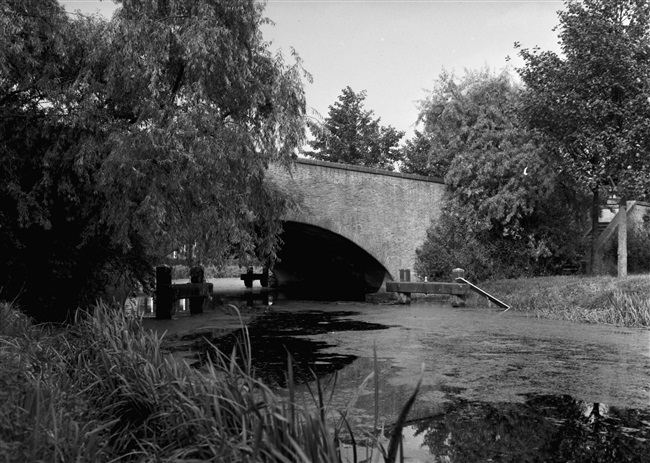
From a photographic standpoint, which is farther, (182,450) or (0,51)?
(0,51)

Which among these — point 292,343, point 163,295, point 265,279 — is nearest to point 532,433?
point 292,343

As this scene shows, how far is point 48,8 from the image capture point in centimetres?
842

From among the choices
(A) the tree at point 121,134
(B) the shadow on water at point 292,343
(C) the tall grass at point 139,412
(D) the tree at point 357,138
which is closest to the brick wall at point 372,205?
(B) the shadow on water at point 292,343

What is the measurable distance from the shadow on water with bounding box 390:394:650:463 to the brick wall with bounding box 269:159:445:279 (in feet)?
37.4

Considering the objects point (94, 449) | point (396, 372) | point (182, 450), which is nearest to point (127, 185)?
point (396, 372)

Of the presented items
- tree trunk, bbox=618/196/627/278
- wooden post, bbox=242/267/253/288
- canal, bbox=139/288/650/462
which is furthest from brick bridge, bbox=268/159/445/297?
tree trunk, bbox=618/196/627/278

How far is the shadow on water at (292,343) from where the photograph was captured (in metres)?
6.81

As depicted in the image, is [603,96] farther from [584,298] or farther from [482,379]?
[482,379]

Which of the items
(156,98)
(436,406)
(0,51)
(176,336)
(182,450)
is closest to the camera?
(182,450)

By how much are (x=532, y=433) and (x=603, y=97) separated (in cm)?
1209

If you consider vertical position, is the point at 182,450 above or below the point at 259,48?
below

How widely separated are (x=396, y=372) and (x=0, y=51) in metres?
5.76

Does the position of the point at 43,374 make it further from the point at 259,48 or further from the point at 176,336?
the point at 259,48

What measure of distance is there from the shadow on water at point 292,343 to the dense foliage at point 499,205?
20.5ft
